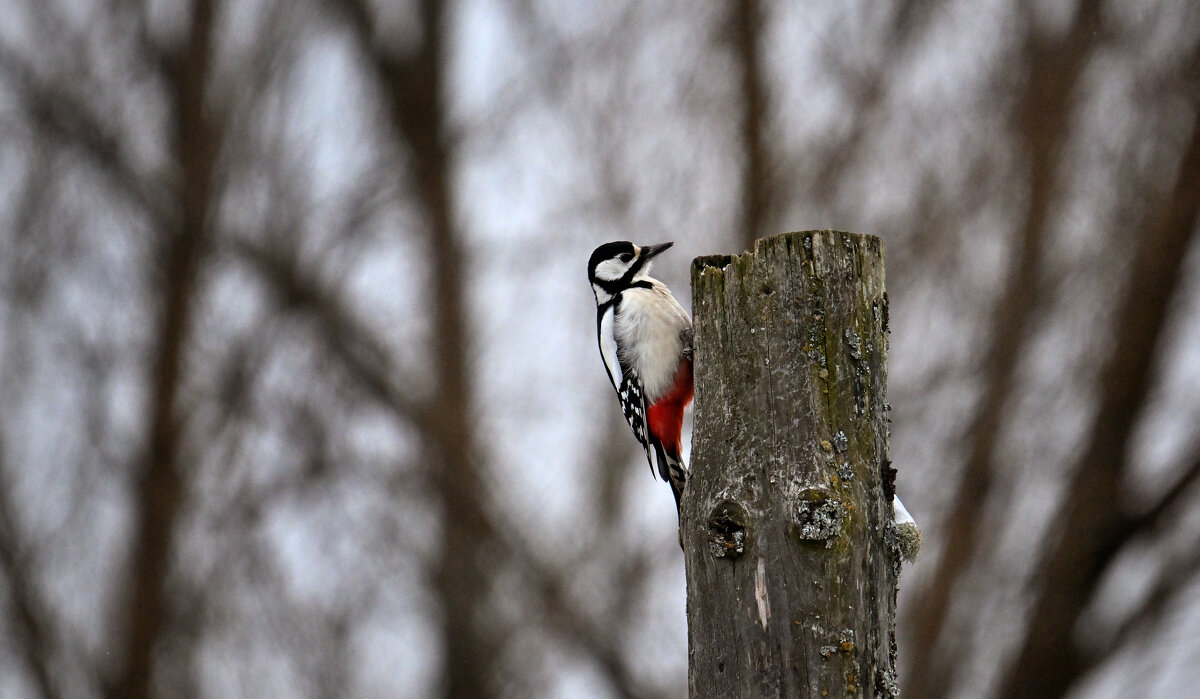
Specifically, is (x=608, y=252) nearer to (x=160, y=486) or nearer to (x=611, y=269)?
(x=611, y=269)

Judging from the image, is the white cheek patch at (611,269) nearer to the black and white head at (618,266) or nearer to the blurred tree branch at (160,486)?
the black and white head at (618,266)

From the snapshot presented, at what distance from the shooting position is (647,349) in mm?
3521

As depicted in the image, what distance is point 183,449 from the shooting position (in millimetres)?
6477

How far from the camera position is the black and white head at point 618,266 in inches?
153

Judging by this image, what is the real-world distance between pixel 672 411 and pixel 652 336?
0.85ft

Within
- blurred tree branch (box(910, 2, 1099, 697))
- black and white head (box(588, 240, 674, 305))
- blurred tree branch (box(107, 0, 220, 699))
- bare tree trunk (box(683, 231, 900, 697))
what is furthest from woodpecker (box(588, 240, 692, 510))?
blurred tree branch (box(107, 0, 220, 699))

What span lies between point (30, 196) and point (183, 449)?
5.59 ft

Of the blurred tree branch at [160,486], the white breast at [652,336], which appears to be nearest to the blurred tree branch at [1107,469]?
the white breast at [652,336]

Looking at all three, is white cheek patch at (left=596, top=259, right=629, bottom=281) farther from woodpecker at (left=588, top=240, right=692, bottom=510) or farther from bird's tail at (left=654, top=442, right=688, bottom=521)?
bird's tail at (left=654, top=442, right=688, bottom=521)

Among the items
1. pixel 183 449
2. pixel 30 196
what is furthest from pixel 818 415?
pixel 30 196

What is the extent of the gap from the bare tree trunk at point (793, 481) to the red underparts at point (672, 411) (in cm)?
129

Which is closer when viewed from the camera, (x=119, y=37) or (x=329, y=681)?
(x=329, y=681)

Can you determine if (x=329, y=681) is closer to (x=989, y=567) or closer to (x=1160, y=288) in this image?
(x=989, y=567)

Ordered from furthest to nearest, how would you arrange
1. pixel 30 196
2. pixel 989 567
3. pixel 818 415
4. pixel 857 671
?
pixel 30 196 → pixel 989 567 → pixel 818 415 → pixel 857 671
